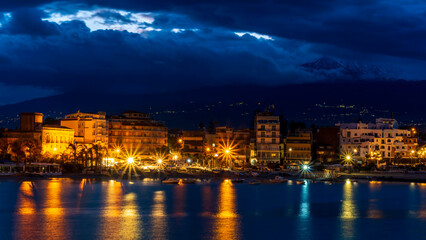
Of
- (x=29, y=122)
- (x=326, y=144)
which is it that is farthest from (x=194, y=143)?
(x=29, y=122)

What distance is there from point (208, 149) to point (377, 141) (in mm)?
35092

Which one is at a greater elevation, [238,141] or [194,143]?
[238,141]

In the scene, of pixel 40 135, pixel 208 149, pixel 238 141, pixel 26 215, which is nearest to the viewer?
pixel 26 215

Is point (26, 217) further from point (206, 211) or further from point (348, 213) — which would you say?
point (348, 213)

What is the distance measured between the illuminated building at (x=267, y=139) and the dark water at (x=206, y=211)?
25.2 metres

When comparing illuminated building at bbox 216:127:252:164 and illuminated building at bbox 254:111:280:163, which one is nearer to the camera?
illuminated building at bbox 254:111:280:163

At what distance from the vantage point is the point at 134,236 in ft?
173

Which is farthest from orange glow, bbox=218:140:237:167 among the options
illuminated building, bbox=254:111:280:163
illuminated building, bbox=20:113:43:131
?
illuminated building, bbox=20:113:43:131

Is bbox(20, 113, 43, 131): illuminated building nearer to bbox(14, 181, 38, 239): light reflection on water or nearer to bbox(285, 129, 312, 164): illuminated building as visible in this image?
bbox(14, 181, 38, 239): light reflection on water

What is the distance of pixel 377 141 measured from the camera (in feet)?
462

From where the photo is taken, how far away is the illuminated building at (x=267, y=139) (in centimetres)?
12938

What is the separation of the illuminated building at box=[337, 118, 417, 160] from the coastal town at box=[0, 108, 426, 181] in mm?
205

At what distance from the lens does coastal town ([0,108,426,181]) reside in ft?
A: 377

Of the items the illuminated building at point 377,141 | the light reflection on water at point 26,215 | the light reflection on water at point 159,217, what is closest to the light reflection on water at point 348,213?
the light reflection on water at point 159,217
